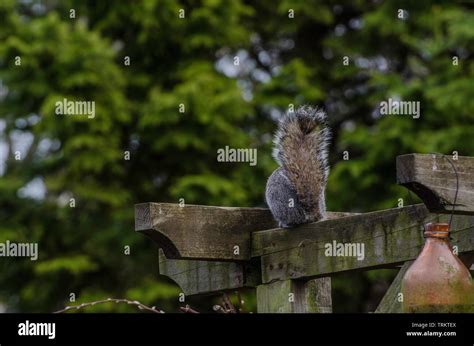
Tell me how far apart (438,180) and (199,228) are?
85cm

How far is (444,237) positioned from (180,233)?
2.77 ft

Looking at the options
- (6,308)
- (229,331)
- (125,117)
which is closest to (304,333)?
(229,331)

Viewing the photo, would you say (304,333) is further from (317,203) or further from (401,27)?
(401,27)

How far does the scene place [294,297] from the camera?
3.11 meters

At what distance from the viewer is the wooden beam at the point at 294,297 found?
10.2ft

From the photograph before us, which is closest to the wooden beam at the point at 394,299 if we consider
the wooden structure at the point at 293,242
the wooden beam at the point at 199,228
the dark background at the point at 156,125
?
the wooden structure at the point at 293,242

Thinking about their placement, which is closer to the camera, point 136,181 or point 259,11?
point 136,181

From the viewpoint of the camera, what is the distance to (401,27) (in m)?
9.54

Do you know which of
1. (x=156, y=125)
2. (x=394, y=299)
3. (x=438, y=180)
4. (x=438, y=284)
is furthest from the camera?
(x=156, y=125)

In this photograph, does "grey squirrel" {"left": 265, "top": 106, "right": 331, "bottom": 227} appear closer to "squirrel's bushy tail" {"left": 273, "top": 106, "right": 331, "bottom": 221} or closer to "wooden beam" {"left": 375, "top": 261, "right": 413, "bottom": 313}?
"squirrel's bushy tail" {"left": 273, "top": 106, "right": 331, "bottom": 221}

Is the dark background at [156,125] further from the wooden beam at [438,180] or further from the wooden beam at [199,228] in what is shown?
the wooden beam at [438,180]

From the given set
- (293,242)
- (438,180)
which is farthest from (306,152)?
(438,180)

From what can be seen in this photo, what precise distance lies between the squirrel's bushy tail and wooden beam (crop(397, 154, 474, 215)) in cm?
88

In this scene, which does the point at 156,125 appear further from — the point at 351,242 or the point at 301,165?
the point at 351,242
